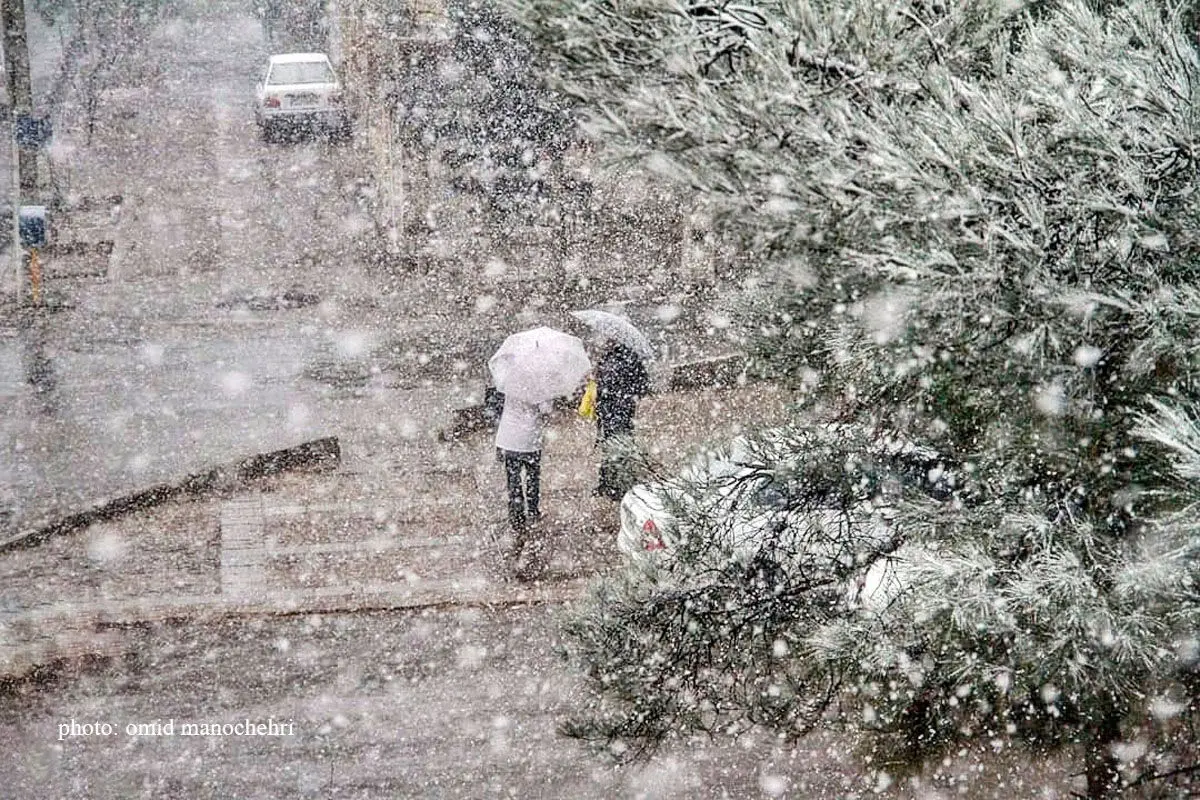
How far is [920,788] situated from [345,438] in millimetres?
6685

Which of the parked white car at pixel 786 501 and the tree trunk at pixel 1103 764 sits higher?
the parked white car at pixel 786 501

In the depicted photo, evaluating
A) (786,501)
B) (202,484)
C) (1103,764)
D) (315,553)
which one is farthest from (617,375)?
(1103,764)

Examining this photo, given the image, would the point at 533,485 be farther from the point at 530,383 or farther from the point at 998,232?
the point at 998,232

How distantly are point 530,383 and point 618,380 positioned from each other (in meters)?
1.08

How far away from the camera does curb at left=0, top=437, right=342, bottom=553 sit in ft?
32.4

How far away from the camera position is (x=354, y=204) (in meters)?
21.0

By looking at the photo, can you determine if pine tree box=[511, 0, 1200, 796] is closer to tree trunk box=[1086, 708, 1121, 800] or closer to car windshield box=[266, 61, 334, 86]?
tree trunk box=[1086, 708, 1121, 800]

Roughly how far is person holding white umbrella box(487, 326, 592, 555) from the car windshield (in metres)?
18.3

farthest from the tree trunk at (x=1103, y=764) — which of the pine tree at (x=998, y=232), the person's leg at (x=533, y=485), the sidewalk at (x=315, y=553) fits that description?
the person's leg at (x=533, y=485)

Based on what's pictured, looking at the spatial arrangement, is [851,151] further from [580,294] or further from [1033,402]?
[580,294]

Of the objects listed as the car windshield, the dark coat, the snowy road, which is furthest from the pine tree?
the car windshield

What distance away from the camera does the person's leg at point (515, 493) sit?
30.6 ft

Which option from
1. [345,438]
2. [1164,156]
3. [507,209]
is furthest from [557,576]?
[507,209]

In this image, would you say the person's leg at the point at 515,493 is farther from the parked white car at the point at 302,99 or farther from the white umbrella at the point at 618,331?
the parked white car at the point at 302,99
